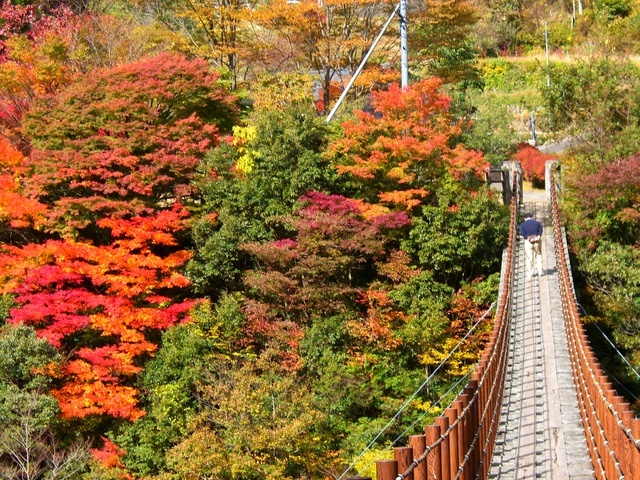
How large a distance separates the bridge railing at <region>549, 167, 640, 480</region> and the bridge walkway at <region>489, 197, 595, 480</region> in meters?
0.28

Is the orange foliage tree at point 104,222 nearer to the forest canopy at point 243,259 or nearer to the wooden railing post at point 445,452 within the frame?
the forest canopy at point 243,259

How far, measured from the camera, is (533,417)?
36.3 ft

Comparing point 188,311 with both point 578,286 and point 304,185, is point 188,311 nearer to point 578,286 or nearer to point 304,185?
point 304,185

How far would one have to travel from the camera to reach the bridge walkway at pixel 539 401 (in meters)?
9.30

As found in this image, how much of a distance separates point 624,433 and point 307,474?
11.0 m

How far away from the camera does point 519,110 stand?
42.3 m

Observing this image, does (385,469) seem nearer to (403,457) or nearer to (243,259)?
(403,457)

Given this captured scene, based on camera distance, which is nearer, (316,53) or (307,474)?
(307,474)

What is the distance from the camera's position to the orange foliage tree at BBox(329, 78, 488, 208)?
2108 cm

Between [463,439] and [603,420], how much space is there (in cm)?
191

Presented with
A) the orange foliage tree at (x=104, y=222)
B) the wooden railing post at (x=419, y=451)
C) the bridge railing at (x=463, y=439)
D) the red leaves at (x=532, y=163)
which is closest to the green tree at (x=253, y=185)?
the orange foliage tree at (x=104, y=222)

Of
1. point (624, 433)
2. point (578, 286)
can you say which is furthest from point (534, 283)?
point (624, 433)

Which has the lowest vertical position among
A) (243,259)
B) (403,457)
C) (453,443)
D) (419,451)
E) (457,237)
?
(243,259)

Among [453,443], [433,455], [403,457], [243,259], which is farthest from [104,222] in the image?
Answer: [403,457]
